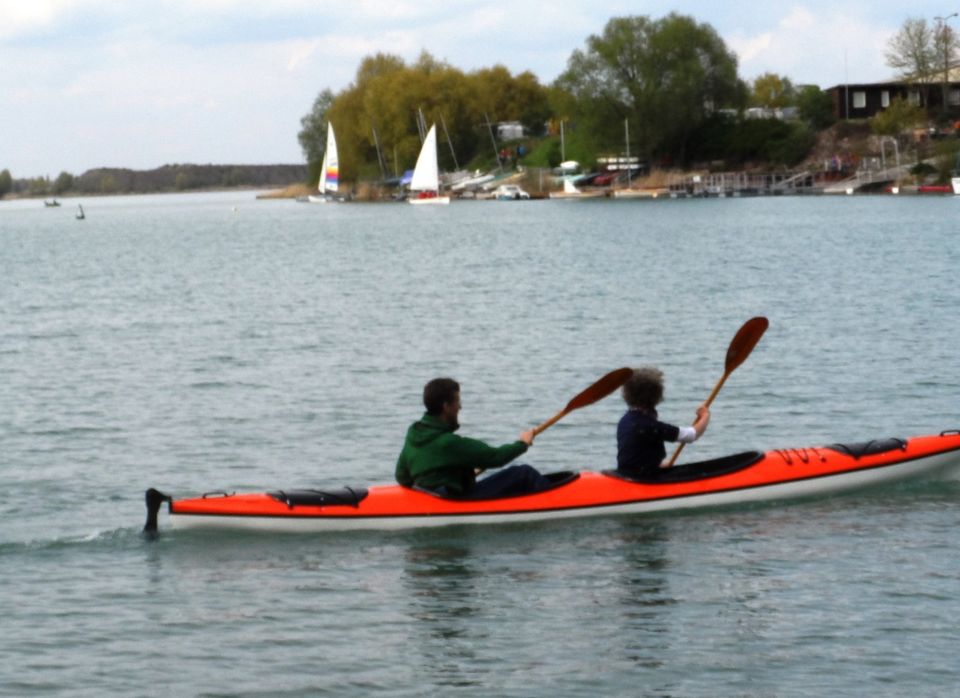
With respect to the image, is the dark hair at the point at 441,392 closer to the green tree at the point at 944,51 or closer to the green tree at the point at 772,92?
the green tree at the point at 944,51

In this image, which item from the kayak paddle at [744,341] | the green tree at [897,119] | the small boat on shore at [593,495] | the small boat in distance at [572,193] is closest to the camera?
the small boat on shore at [593,495]

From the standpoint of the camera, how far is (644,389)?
43.9ft

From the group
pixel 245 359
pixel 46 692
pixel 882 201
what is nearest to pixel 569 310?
pixel 245 359

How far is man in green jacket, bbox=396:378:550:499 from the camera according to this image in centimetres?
1269

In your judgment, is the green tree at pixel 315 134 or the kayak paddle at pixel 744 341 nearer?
the kayak paddle at pixel 744 341

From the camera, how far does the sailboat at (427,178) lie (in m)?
125

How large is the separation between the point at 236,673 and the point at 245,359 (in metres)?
17.9

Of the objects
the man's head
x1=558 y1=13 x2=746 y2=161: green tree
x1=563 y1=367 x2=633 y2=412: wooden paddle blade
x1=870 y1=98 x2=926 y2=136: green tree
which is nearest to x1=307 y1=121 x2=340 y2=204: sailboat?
x1=558 y1=13 x2=746 y2=161: green tree

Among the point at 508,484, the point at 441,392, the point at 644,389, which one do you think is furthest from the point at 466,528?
the point at 644,389

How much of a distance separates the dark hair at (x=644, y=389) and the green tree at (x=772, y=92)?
123274 millimetres

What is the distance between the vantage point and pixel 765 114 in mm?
132000

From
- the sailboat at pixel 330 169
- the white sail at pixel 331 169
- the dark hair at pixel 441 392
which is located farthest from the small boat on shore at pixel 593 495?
the white sail at pixel 331 169

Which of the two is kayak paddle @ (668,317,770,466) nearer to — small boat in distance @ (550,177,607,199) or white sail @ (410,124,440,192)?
white sail @ (410,124,440,192)

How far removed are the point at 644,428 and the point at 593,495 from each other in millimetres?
730
